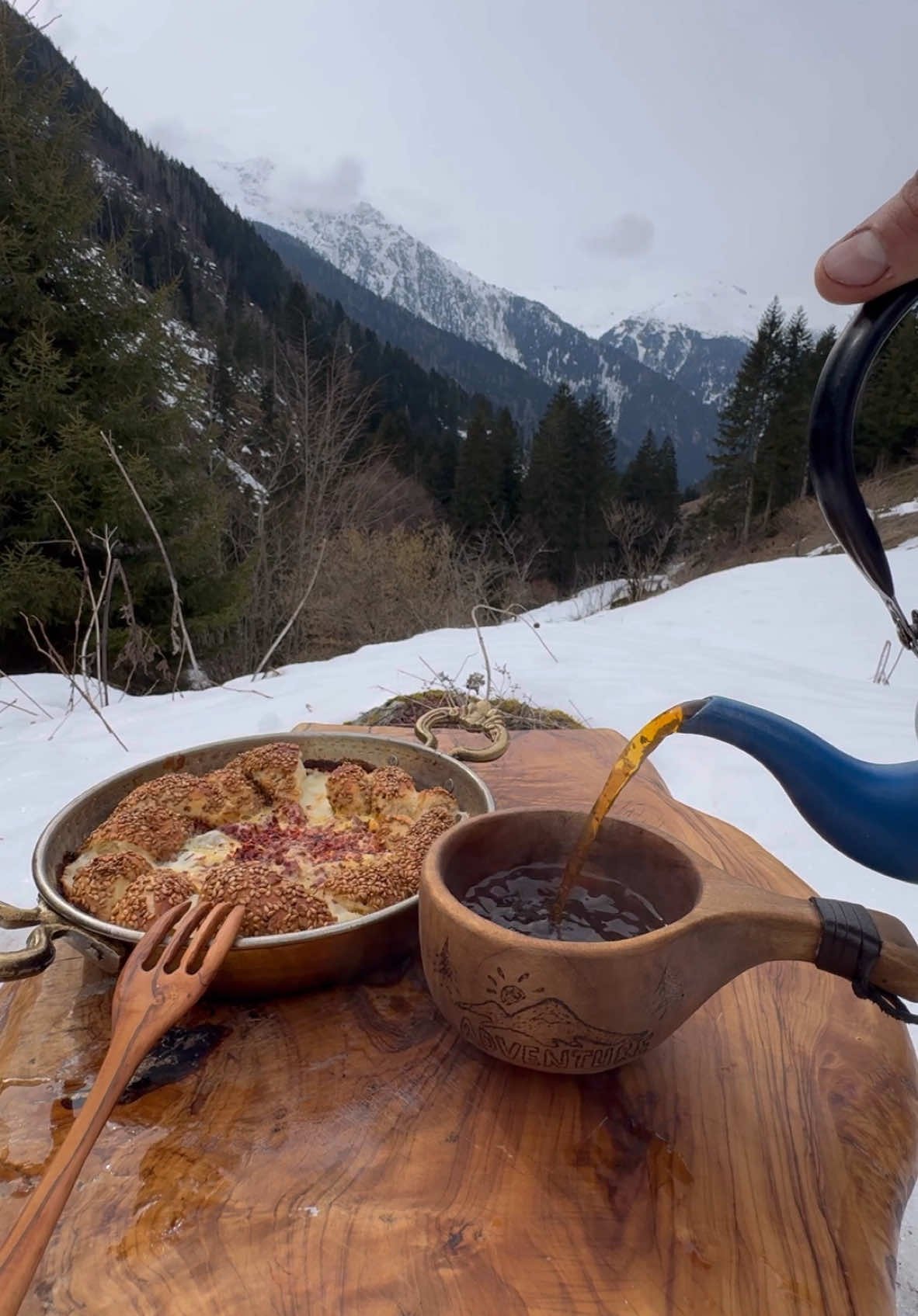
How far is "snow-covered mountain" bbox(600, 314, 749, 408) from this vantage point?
114938 mm

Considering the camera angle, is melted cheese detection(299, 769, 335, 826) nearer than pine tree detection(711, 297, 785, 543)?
Yes

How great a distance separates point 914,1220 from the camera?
4.14 feet

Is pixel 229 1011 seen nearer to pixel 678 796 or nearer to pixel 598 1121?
pixel 598 1121

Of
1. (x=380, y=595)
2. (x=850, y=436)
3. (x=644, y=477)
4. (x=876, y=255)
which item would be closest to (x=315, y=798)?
(x=850, y=436)

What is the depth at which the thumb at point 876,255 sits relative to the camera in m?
0.71

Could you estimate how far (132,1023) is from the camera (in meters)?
0.75

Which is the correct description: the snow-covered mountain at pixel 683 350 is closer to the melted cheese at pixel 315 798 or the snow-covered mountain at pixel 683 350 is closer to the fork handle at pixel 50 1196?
the melted cheese at pixel 315 798

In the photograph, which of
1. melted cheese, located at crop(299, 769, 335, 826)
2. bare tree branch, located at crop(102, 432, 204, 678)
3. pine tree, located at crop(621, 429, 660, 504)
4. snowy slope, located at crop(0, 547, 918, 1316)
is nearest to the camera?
melted cheese, located at crop(299, 769, 335, 826)

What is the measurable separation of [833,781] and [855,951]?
0.23m

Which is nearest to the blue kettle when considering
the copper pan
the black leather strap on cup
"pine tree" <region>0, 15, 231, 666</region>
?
the black leather strap on cup

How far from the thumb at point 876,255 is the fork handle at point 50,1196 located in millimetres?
1095

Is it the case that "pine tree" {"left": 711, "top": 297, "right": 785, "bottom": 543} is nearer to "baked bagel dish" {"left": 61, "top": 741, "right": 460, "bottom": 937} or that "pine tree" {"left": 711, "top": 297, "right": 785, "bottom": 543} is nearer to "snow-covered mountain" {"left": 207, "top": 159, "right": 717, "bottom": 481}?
"baked bagel dish" {"left": 61, "top": 741, "right": 460, "bottom": 937}

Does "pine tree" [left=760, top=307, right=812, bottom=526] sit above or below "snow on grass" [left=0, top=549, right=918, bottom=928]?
above

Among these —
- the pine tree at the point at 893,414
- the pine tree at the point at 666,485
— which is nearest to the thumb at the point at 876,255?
the pine tree at the point at 893,414
